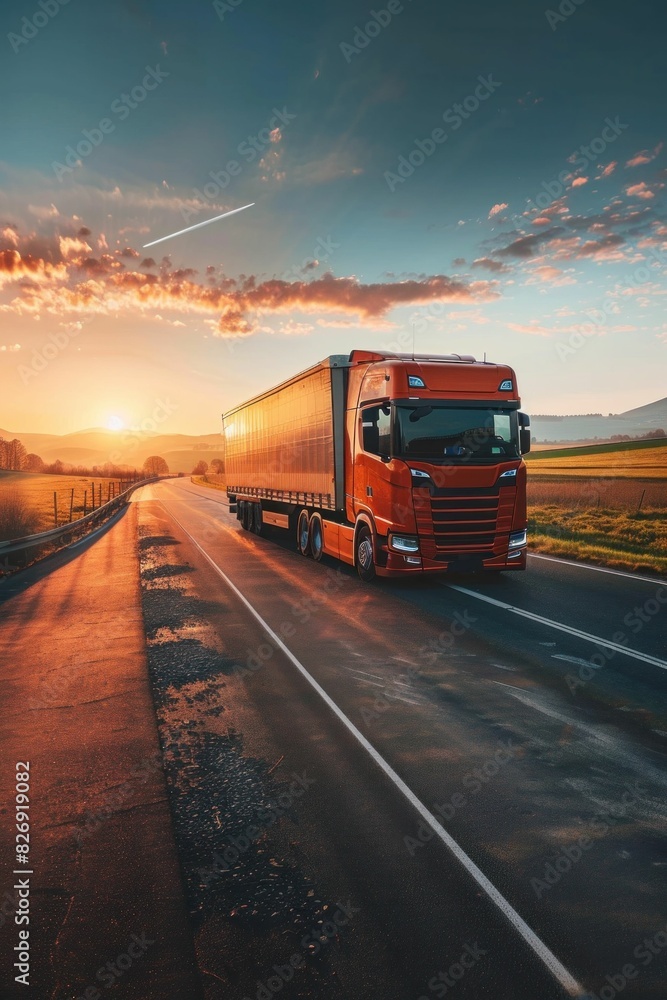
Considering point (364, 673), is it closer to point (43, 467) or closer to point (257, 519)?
point (257, 519)

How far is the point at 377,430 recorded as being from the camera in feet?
39.9

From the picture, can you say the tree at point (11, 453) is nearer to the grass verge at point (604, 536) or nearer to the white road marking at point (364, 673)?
the grass verge at point (604, 536)

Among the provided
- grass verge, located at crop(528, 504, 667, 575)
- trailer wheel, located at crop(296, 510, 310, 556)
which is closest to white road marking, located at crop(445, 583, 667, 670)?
grass verge, located at crop(528, 504, 667, 575)

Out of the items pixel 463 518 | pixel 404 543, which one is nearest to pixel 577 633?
pixel 463 518

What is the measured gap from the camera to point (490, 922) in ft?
11.1

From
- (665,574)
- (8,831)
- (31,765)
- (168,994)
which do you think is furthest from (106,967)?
(665,574)

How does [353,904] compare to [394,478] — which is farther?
[394,478]

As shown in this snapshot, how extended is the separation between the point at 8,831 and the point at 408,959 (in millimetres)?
2728

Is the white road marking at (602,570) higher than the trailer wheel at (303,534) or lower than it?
lower

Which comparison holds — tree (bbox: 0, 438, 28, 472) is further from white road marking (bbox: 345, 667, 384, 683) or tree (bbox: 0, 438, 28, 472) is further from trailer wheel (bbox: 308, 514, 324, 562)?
white road marking (bbox: 345, 667, 384, 683)

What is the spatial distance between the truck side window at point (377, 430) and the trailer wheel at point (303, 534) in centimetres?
488

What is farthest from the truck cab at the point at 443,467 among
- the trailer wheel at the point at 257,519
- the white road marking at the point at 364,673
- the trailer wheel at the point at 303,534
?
the trailer wheel at the point at 257,519

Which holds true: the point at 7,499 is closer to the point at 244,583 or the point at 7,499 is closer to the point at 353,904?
the point at 244,583

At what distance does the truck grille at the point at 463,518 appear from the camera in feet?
37.4
